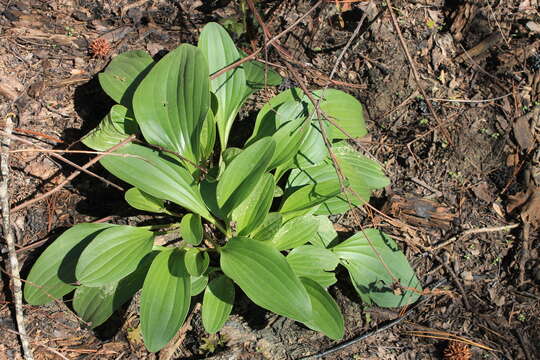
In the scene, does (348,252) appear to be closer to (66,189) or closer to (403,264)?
(403,264)

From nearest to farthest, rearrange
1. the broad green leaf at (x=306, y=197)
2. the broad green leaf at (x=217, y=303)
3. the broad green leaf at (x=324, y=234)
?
the broad green leaf at (x=217, y=303) < the broad green leaf at (x=306, y=197) < the broad green leaf at (x=324, y=234)

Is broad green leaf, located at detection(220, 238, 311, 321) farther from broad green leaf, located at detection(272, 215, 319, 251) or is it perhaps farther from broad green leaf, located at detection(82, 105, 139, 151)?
broad green leaf, located at detection(82, 105, 139, 151)

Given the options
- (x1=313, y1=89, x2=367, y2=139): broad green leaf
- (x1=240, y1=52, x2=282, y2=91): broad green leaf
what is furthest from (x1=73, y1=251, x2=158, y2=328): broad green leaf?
(x1=313, y1=89, x2=367, y2=139): broad green leaf

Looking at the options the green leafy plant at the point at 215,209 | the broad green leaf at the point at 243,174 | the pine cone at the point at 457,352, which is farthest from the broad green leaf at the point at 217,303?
the pine cone at the point at 457,352

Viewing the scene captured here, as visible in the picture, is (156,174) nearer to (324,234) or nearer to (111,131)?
(111,131)

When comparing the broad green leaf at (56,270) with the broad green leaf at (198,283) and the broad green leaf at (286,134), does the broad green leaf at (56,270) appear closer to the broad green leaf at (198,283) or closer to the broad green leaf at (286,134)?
the broad green leaf at (198,283)

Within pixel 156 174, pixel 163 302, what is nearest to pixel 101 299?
pixel 163 302
